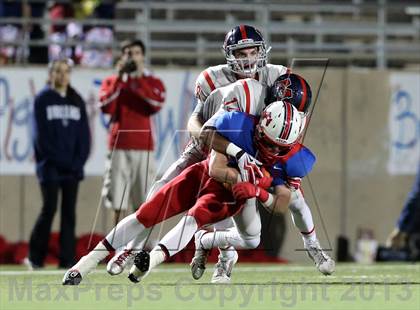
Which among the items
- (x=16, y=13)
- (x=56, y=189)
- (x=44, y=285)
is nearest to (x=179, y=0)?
(x=16, y=13)

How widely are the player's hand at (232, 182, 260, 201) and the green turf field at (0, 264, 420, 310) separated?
1.98ft

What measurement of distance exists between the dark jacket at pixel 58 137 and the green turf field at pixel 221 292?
180cm

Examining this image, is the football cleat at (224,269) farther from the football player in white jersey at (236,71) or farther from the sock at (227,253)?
the football player in white jersey at (236,71)

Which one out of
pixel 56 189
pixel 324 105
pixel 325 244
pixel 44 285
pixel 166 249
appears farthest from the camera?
pixel 324 105

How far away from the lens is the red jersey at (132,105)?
12023mm

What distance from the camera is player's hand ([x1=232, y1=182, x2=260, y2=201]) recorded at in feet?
25.5

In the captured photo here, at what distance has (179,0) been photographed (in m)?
15.7

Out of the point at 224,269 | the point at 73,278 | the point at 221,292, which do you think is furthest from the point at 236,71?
the point at 73,278

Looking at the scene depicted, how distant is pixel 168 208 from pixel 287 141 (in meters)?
0.90

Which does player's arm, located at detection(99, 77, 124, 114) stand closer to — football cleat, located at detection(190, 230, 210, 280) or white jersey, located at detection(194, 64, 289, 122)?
white jersey, located at detection(194, 64, 289, 122)

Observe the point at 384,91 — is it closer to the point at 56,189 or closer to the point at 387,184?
the point at 387,184

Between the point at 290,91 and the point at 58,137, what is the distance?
4.15 m

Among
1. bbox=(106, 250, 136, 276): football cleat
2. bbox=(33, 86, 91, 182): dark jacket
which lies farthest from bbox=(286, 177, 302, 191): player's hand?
bbox=(33, 86, 91, 182): dark jacket

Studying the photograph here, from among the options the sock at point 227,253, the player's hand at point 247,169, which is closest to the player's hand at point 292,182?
the player's hand at point 247,169
